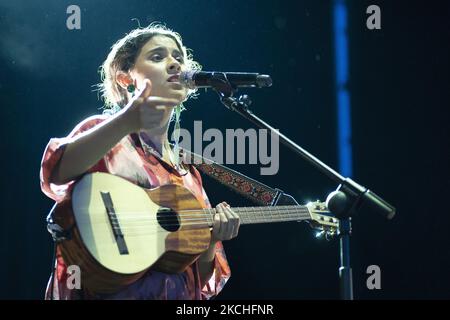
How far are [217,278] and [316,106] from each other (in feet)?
5.91

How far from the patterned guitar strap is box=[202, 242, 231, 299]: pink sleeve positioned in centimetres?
39

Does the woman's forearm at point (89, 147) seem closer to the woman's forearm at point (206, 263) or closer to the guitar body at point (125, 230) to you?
the guitar body at point (125, 230)

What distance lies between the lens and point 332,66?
12.1ft

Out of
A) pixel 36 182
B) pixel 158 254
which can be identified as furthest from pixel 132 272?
pixel 36 182

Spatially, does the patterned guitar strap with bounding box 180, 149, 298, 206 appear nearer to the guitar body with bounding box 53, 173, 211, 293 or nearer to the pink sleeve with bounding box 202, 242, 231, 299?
the pink sleeve with bounding box 202, 242, 231, 299

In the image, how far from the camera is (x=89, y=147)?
1.71 m

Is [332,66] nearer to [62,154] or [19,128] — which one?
[19,128]

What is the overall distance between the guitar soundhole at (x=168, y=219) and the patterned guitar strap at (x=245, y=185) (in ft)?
1.84

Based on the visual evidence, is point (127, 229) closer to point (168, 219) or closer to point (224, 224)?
point (168, 219)


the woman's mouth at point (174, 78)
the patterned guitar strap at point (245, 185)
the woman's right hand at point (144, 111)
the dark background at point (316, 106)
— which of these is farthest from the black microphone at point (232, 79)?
the dark background at point (316, 106)

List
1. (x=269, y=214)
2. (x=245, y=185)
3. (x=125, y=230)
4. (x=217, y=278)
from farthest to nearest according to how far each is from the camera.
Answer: (x=245, y=185) < (x=269, y=214) < (x=217, y=278) < (x=125, y=230)

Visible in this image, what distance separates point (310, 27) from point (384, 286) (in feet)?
5.98

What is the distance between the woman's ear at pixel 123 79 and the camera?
239cm

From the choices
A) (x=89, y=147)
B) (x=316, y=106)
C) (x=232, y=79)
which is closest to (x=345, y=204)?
(x=232, y=79)
